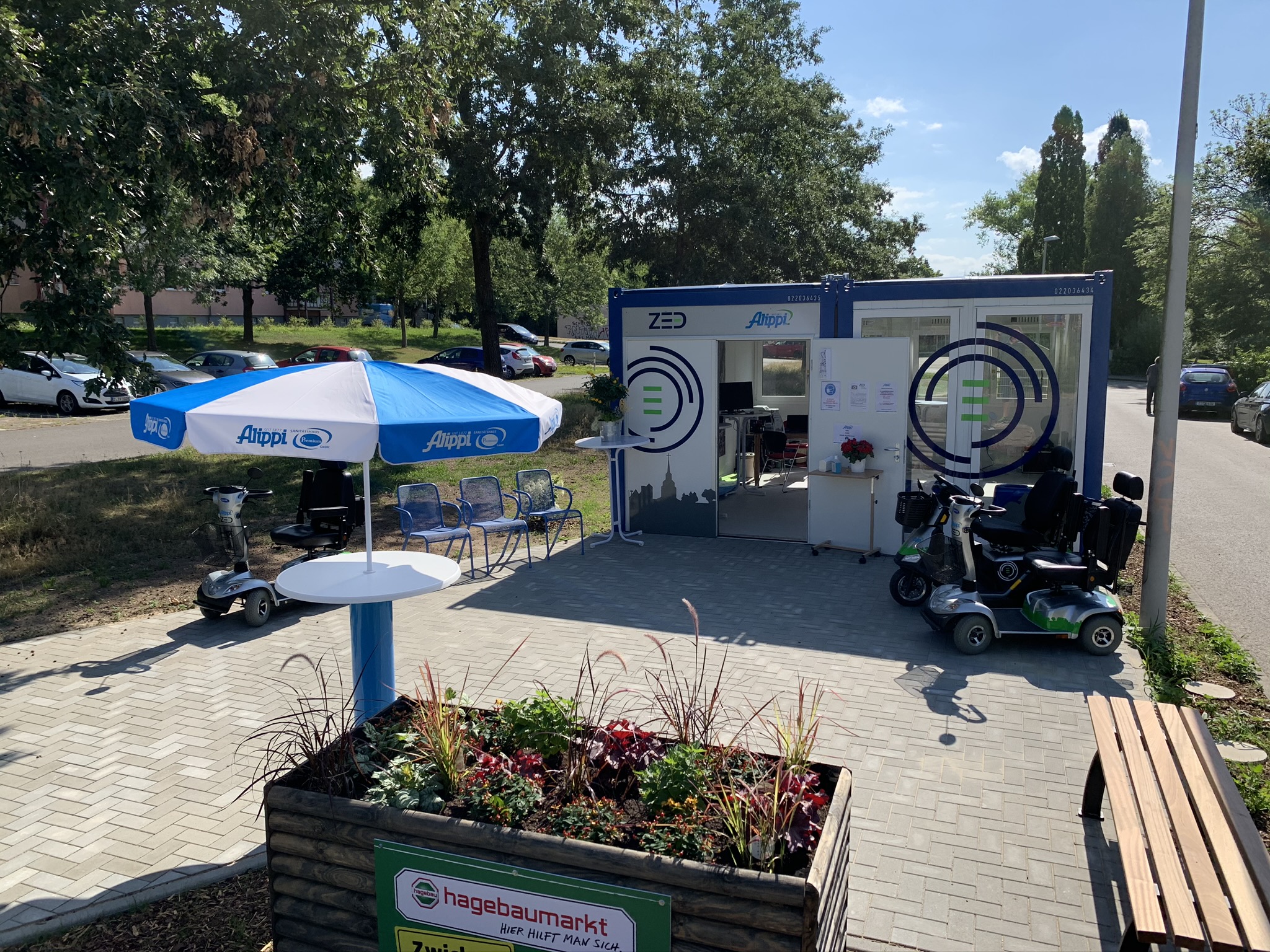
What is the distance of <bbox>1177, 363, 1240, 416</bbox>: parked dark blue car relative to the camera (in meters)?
25.0

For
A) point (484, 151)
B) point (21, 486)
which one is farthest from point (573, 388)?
point (21, 486)

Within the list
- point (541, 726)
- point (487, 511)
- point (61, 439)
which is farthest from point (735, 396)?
point (61, 439)

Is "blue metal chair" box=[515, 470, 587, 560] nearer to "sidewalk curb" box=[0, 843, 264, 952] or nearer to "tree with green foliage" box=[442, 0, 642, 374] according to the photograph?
"sidewalk curb" box=[0, 843, 264, 952]

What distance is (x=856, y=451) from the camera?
9781 millimetres

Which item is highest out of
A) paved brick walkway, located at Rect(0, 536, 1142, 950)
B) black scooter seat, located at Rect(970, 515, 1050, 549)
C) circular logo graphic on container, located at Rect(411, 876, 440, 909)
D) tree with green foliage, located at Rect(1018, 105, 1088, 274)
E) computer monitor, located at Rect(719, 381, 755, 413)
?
tree with green foliage, located at Rect(1018, 105, 1088, 274)

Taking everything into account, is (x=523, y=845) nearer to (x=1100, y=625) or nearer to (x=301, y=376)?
(x=301, y=376)

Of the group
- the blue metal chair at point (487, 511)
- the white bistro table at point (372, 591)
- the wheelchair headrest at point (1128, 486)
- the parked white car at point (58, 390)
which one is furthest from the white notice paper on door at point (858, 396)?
the parked white car at point (58, 390)

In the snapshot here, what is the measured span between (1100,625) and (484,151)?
47.3 feet

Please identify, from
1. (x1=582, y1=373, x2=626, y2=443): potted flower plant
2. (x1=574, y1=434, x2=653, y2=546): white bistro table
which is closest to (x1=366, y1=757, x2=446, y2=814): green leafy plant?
(x1=574, y1=434, x2=653, y2=546): white bistro table

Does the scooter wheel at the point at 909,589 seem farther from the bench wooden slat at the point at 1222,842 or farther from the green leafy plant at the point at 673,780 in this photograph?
the green leafy plant at the point at 673,780

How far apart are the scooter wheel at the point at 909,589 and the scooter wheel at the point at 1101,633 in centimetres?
148

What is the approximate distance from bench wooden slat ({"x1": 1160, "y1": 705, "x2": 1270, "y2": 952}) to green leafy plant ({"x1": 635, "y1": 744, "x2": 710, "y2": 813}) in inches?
69.6

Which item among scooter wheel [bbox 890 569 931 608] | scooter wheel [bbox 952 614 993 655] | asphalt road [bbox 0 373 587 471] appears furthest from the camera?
asphalt road [bbox 0 373 587 471]

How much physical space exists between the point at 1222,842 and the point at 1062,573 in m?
3.70
